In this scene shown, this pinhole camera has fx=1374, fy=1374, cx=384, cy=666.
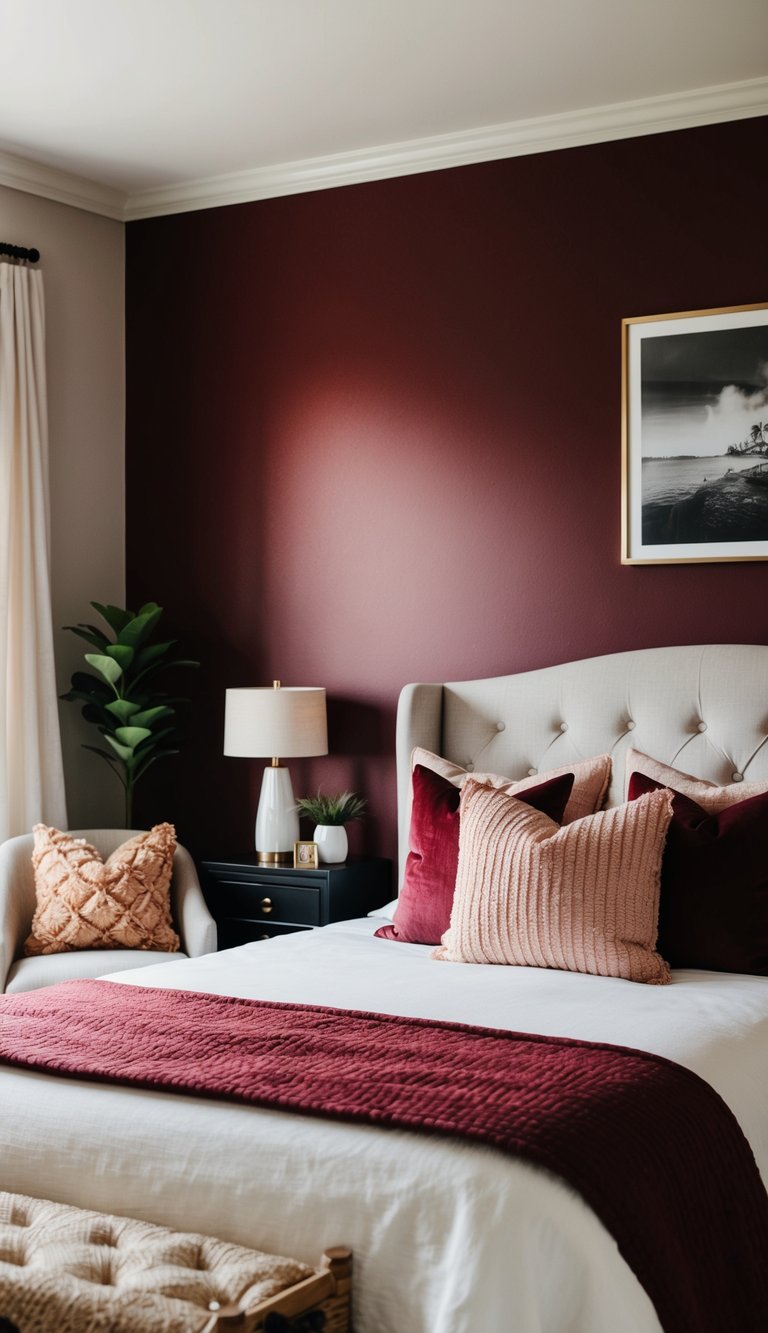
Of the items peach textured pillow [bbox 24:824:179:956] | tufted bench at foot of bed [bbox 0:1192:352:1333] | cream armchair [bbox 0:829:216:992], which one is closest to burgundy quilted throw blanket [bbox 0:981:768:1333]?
tufted bench at foot of bed [bbox 0:1192:352:1333]

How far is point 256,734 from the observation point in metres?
4.24

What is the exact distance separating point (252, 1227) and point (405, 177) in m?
3.39

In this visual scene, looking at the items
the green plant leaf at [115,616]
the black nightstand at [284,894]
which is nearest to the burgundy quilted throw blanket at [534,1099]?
the black nightstand at [284,894]

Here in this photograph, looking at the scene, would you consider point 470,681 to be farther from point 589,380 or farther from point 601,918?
point 601,918

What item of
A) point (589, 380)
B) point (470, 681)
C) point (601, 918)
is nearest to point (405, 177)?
point (589, 380)

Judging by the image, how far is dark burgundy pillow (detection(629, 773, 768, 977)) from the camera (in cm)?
304

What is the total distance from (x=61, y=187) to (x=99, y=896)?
239 cm

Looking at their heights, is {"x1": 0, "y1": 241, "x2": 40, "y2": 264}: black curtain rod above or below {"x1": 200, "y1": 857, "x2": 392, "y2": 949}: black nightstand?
above

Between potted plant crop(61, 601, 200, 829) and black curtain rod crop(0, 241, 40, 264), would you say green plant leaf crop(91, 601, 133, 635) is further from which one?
black curtain rod crop(0, 241, 40, 264)

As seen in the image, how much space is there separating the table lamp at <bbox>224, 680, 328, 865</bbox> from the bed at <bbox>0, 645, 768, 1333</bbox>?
99cm

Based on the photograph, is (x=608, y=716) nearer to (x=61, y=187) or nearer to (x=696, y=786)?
(x=696, y=786)

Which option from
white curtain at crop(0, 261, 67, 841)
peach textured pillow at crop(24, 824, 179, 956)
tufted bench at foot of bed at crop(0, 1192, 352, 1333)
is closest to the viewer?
tufted bench at foot of bed at crop(0, 1192, 352, 1333)

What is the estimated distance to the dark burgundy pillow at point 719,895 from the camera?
3.04 meters

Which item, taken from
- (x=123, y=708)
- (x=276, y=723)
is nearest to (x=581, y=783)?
(x=276, y=723)
